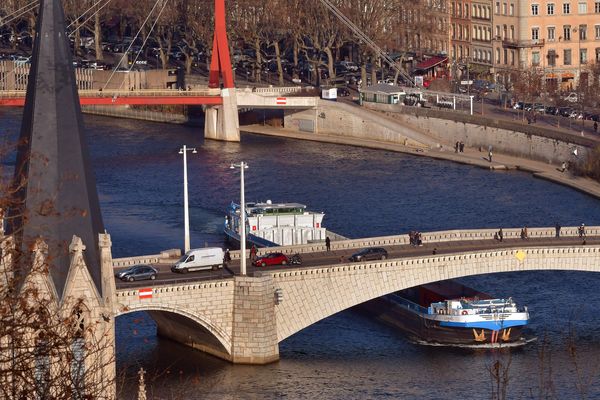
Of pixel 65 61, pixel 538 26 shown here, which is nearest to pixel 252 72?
pixel 538 26

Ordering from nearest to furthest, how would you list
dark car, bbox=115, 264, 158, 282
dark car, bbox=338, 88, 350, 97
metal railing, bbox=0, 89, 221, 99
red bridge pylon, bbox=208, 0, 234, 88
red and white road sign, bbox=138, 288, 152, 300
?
red and white road sign, bbox=138, 288, 152, 300 < dark car, bbox=115, 264, 158, 282 < metal railing, bbox=0, 89, 221, 99 < red bridge pylon, bbox=208, 0, 234, 88 < dark car, bbox=338, 88, 350, 97

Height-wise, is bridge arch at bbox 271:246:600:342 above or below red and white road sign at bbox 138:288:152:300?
below

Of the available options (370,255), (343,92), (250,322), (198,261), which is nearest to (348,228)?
(370,255)

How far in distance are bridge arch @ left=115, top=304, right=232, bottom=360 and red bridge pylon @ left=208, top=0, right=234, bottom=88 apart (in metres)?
→ 59.2

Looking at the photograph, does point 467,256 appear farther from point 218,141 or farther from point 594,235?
point 218,141

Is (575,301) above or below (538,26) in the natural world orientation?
below

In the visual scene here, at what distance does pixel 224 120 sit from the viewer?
120 meters

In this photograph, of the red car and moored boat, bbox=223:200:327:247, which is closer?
the red car

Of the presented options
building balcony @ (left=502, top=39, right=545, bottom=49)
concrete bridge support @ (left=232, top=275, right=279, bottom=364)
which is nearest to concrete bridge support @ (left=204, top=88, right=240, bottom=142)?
building balcony @ (left=502, top=39, right=545, bottom=49)

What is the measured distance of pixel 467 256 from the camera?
2559 inches

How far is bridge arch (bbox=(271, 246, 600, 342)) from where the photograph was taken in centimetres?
6122

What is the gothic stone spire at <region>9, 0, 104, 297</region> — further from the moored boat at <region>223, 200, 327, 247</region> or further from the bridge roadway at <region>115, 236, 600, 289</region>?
the moored boat at <region>223, 200, 327, 247</region>

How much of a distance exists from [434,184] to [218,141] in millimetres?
22631

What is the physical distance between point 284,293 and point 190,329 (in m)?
3.11
